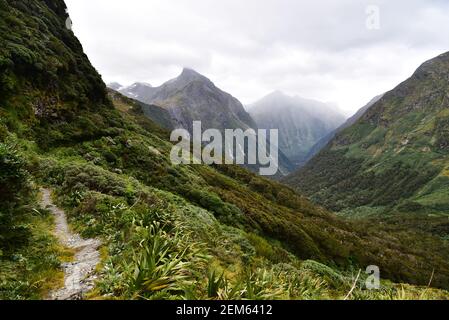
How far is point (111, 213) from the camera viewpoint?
42.2 ft

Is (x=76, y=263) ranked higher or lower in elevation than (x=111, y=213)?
lower

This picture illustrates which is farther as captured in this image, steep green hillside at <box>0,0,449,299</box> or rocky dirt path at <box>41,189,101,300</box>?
steep green hillside at <box>0,0,449,299</box>

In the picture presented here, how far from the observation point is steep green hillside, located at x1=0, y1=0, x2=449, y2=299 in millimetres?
8359

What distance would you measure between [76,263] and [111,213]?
3191 mm

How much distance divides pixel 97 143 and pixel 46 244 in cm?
1733

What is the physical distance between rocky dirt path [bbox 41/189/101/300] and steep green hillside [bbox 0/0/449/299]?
0.29m

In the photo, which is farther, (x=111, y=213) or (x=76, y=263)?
(x=111, y=213)

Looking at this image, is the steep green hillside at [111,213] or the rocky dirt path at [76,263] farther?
the steep green hillside at [111,213]

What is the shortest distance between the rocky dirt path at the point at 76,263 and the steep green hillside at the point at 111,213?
0.94 feet

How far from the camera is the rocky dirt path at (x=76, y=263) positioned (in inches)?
325

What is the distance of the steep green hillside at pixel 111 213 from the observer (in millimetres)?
8359
